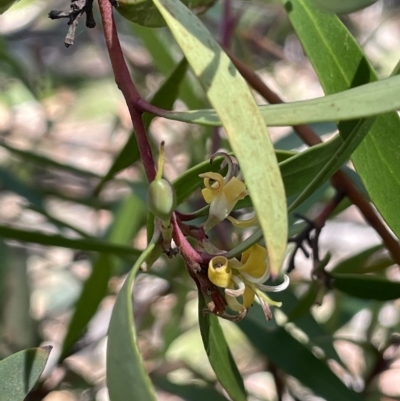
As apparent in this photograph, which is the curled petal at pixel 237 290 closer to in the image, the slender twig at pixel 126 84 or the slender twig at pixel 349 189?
the slender twig at pixel 126 84

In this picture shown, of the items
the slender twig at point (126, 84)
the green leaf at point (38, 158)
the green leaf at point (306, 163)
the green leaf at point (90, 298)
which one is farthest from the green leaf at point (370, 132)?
the green leaf at point (38, 158)

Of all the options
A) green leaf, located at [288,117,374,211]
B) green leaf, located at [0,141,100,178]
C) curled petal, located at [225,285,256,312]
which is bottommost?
green leaf, located at [0,141,100,178]

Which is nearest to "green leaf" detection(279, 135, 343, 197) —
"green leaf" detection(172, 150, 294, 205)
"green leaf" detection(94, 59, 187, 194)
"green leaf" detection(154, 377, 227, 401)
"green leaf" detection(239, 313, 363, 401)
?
"green leaf" detection(172, 150, 294, 205)

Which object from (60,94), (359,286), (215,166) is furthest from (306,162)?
(60,94)

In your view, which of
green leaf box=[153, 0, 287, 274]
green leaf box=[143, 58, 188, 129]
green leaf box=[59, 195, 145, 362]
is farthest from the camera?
green leaf box=[59, 195, 145, 362]

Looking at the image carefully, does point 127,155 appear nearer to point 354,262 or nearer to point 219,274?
point 219,274

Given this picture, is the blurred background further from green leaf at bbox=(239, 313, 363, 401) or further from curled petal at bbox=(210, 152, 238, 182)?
curled petal at bbox=(210, 152, 238, 182)
